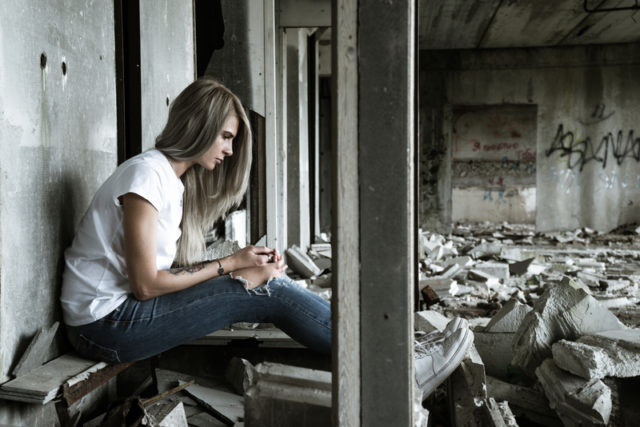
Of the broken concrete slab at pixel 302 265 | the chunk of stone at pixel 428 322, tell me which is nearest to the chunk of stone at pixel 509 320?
the chunk of stone at pixel 428 322

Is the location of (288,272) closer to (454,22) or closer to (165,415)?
(165,415)

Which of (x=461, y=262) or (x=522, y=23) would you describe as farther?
(x=522, y=23)

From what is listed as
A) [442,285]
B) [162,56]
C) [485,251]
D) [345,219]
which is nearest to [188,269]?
[345,219]

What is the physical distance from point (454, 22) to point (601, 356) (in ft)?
30.1

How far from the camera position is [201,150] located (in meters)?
2.23

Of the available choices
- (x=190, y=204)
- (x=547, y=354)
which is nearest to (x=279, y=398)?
(x=190, y=204)

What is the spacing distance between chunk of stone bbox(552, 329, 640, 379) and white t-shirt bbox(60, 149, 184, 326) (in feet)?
6.64

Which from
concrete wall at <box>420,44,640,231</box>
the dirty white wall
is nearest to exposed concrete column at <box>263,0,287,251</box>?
the dirty white wall

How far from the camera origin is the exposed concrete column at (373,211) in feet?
4.68

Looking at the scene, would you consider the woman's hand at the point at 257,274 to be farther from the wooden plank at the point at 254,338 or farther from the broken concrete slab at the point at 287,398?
the wooden plank at the point at 254,338

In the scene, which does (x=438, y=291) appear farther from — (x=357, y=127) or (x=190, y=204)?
(x=357, y=127)

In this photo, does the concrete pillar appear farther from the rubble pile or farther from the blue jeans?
the blue jeans

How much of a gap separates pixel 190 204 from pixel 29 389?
3.27 ft

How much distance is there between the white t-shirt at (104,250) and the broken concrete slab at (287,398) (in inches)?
23.6
